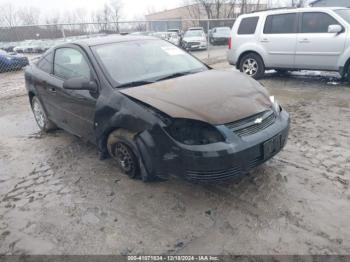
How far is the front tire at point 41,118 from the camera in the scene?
5.25m

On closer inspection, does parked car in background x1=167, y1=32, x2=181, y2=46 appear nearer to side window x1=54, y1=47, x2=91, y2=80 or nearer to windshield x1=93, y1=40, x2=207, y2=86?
side window x1=54, y1=47, x2=91, y2=80

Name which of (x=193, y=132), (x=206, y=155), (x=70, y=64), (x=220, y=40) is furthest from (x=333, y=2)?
(x=206, y=155)

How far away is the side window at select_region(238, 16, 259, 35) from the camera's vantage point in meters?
8.44

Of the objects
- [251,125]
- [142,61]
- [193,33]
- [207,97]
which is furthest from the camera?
[193,33]

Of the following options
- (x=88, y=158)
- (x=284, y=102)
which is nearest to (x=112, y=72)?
(x=88, y=158)

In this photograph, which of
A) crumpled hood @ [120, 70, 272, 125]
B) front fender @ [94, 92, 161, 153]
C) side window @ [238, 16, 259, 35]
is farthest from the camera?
side window @ [238, 16, 259, 35]

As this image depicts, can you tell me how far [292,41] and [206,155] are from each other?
20.0 feet

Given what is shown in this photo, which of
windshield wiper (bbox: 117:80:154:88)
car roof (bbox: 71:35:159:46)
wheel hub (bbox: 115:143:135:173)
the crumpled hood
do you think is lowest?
wheel hub (bbox: 115:143:135:173)

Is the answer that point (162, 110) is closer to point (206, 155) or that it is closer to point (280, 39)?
point (206, 155)

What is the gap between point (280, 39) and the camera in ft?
25.9

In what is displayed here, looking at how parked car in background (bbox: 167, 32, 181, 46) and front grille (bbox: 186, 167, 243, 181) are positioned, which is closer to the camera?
front grille (bbox: 186, 167, 243, 181)

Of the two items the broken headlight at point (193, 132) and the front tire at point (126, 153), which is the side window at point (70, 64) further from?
the broken headlight at point (193, 132)

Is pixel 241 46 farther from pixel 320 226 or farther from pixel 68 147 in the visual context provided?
pixel 320 226

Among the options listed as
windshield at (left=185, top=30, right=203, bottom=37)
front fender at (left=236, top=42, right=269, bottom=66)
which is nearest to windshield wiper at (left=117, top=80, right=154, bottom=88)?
front fender at (left=236, top=42, right=269, bottom=66)
